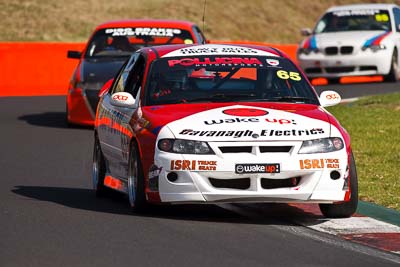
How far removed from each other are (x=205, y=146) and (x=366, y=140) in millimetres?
7222

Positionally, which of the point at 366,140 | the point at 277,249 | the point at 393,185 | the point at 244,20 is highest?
the point at 277,249

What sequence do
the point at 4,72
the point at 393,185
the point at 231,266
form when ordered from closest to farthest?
the point at 231,266, the point at 393,185, the point at 4,72

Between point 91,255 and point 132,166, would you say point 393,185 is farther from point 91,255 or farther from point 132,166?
point 91,255

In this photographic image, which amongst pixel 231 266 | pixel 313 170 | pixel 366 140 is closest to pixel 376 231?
pixel 313 170

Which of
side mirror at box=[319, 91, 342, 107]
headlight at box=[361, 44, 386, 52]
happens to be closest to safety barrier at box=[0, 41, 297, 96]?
headlight at box=[361, 44, 386, 52]

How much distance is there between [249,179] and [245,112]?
64cm

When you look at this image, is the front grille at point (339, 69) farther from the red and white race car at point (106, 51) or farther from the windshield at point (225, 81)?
the windshield at point (225, 81)

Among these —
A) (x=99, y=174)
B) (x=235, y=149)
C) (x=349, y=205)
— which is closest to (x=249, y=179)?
(x=235, y=149)

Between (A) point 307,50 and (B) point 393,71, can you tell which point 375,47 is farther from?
(A) point 307,50

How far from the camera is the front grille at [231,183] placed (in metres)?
10.1

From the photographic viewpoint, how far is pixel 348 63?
27969 millimetres

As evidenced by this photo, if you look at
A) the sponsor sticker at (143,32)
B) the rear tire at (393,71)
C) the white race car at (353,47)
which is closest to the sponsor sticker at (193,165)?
the sponsor sticker at (143,32)

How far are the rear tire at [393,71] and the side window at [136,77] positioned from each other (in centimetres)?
1701

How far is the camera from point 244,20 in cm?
4703
